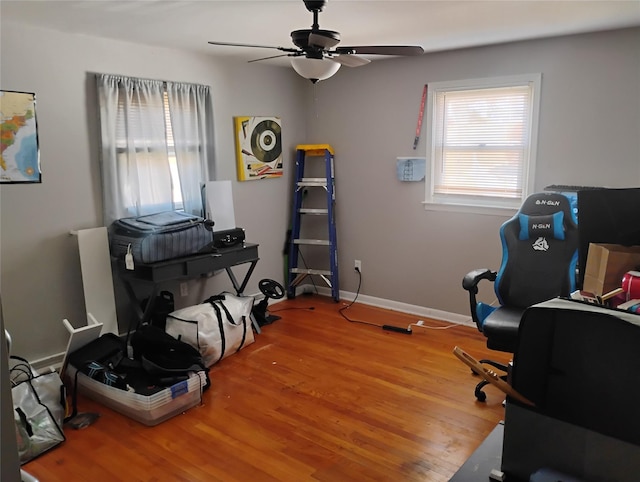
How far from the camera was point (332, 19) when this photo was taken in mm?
2986

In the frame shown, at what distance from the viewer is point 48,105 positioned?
10.7ft

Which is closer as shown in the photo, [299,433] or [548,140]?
[299,433]

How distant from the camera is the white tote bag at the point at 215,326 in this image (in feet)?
11.2

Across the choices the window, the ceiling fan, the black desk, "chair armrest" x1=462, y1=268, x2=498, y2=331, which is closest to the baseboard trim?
Result: the window

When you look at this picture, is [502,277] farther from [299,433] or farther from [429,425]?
[299,433]

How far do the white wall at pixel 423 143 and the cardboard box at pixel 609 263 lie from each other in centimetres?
231

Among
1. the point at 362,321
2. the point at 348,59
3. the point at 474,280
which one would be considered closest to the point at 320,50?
the point at 348,59

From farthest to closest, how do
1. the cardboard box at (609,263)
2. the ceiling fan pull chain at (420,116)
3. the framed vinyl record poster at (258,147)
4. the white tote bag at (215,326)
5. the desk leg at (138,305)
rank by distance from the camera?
1. the framed vinyl record poster at (258,147)
2. the ceiling fan pull chain at (420,116)
3. the desk leg at (138,305)
4. the white tote bag at (215,326)
5. the cardboard box at (609,263)

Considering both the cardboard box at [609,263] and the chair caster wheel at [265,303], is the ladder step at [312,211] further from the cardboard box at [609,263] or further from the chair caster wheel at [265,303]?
the cardboard box at [609,263]

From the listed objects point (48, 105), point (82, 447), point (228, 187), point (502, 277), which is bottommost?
point (82, 447)

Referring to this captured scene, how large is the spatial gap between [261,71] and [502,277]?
9.54 ft

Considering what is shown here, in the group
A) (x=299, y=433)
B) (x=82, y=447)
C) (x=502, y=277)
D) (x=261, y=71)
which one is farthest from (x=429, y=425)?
(x=261, y=71)

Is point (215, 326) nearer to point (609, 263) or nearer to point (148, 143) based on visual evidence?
point (148, 143)

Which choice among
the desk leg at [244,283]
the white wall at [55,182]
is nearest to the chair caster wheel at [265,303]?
the desk leg at [244,283]
